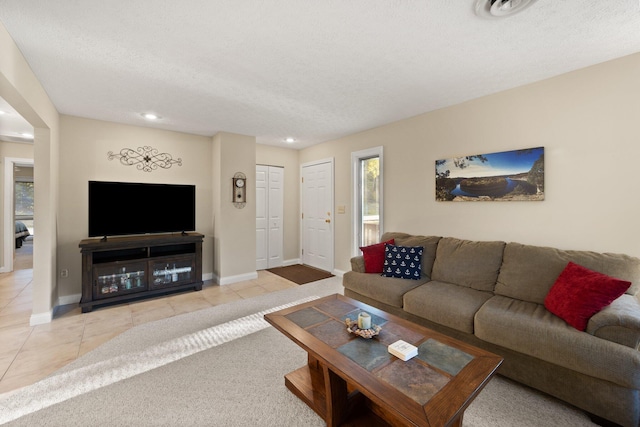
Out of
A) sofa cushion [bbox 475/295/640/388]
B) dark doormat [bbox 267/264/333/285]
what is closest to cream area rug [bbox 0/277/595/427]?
sofa cushion [bbox 475/295/640/388]

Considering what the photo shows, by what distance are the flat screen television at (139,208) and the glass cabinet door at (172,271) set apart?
0.51 metres

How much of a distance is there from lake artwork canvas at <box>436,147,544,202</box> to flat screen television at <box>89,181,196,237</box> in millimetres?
3687

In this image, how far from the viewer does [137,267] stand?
3592mm

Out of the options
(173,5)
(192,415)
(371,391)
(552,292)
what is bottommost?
(192,415)

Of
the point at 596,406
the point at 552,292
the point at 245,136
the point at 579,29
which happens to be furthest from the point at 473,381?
the point at 245,136

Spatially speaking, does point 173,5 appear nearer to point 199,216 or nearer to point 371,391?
point 371,391

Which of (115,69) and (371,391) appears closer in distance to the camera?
(371,391)

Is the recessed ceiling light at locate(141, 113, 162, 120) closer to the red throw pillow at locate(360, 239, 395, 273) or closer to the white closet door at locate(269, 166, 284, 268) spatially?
the white closet door at locate(269, 166, 284, 268)

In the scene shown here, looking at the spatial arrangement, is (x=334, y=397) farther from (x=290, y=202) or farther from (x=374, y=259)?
(x=290, y=202)

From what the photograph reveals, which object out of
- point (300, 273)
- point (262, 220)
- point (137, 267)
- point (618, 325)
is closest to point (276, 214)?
point (262, 220)

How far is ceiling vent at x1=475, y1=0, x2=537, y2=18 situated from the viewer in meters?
1.58

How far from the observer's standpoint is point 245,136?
15.0 ft

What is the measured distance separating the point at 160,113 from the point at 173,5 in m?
2.16

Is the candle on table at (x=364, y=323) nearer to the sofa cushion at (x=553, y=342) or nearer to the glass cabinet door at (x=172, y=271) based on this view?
the sofa cushion at (x=553, y=342)
